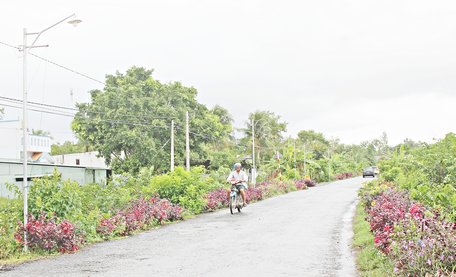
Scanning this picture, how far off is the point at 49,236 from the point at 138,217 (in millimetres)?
4153

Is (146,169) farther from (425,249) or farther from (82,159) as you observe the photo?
(82,159)

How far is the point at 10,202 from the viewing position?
11523 millimetres

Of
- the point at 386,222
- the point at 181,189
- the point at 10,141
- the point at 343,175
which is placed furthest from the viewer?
the point at 343,175

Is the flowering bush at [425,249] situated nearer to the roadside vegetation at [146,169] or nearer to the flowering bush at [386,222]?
the flowering bush at [386,222]

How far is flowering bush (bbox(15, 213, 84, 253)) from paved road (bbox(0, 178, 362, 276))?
0.37 meters

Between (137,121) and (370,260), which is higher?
(137,121)

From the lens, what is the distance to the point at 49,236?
10.4 metres

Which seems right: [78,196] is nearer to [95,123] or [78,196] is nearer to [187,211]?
[187,211]

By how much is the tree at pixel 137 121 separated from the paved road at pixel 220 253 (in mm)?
24635

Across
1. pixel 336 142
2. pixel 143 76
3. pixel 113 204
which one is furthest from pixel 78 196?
pixel 336 142

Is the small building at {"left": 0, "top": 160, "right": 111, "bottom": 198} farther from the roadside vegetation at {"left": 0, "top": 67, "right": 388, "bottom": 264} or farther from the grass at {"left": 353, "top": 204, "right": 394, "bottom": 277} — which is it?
the grass at {"left": 353, "top": 204, "right": 394, "bottom": 277}

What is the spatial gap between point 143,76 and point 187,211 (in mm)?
26174

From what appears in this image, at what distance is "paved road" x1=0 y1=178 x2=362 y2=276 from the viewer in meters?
8.33

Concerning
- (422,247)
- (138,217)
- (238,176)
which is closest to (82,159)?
(238,176)
